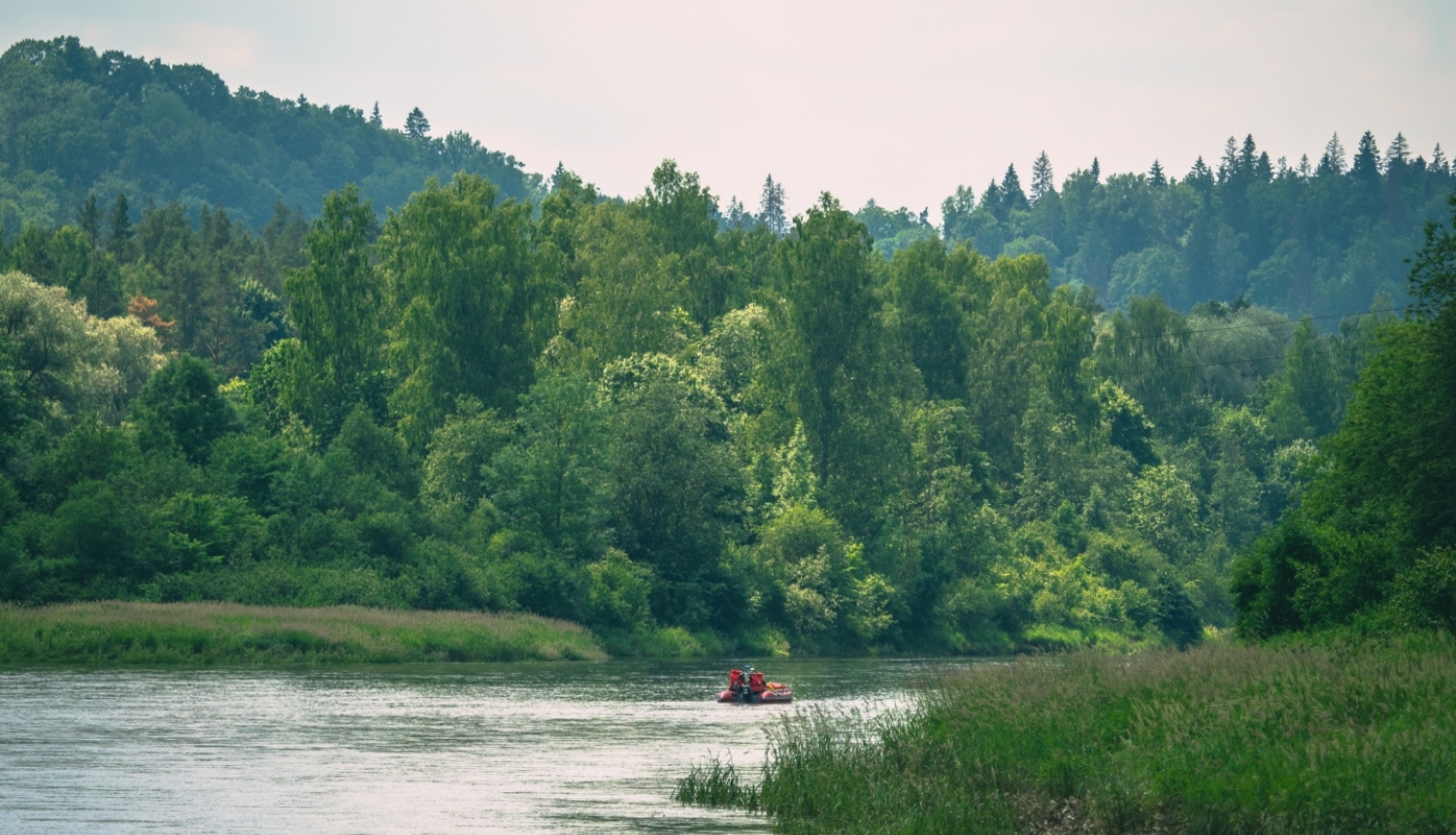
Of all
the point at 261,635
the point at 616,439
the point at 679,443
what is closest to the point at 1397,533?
the point at 261,635

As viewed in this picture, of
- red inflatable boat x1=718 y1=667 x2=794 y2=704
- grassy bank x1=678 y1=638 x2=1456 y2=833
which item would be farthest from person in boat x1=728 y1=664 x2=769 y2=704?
grassy bank x1=678 y1=638 x2=1456 y2=833

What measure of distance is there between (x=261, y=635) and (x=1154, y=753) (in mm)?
49173

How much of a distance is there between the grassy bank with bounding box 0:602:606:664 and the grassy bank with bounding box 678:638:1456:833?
36.8 metres

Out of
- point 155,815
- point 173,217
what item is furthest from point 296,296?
point 155,815

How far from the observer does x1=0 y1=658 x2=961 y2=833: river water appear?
1235 inches

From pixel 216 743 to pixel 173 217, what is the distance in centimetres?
13261

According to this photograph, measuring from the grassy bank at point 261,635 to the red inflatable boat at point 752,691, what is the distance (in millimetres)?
20791

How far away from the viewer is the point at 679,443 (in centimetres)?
9481

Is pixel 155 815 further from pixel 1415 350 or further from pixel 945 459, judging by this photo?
pixel 945 459

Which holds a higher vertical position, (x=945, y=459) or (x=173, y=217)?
(x=173, y=217)

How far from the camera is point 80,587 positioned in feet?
230

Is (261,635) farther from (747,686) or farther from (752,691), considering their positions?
(752,691)

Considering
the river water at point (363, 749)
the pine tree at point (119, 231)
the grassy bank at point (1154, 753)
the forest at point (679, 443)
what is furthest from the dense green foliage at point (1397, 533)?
the pine tree at point (119, 231)

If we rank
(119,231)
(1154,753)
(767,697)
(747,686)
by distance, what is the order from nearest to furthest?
(1154,753) → (767,697) → (747,686) → (119,231)
